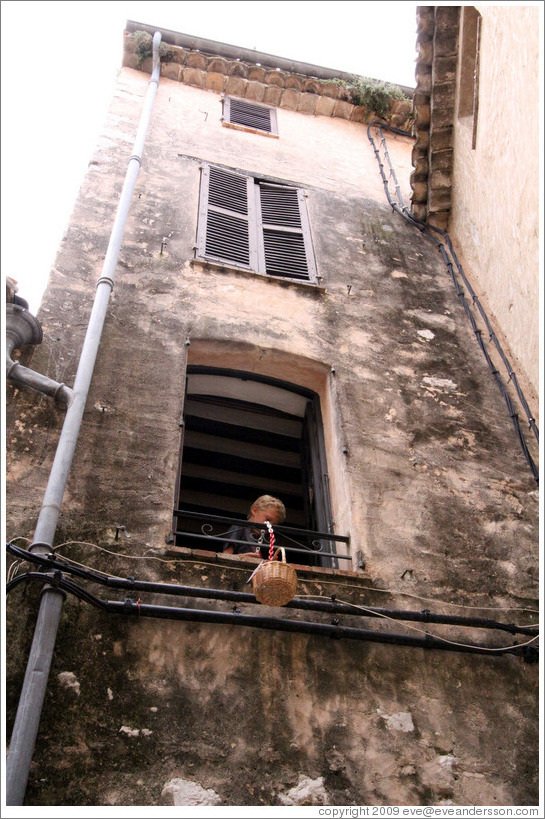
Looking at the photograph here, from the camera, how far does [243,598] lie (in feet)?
Result: 15.6

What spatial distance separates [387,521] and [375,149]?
24.6ft

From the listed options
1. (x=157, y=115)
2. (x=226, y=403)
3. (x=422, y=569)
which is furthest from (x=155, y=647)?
(x=157, y=115)

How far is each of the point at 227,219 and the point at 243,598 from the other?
524 centimetres

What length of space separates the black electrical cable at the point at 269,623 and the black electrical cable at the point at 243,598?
0.08 metres

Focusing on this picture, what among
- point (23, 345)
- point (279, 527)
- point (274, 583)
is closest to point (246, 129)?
point (23, 345)

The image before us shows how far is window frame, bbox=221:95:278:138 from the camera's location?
11117mm

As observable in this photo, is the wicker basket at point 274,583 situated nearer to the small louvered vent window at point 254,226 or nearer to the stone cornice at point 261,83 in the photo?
the small louvered vent window at point 254,226

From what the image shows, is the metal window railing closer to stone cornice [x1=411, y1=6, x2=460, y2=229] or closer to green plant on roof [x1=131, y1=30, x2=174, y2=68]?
stone cornice [x1=411, y1=6, x2=460, y2=229]

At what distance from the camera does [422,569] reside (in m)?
5.39

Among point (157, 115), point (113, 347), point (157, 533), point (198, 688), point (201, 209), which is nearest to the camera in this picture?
point (198, 688)

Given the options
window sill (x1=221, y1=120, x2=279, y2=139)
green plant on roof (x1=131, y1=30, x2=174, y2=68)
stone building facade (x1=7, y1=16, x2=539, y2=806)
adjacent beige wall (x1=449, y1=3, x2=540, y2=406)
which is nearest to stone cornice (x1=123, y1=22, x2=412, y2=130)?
green plant on roof (x1=131, y1=30, x2=174, y2=68)

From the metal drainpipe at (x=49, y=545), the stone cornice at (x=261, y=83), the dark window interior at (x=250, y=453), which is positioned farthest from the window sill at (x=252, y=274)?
the stone cornice at (x=261, y=83)

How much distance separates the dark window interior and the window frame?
194 inches

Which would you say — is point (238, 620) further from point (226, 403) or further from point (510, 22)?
point (510, 22)
